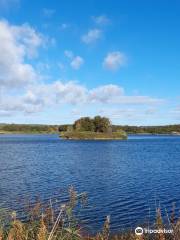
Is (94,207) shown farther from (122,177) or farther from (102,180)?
(122,177)

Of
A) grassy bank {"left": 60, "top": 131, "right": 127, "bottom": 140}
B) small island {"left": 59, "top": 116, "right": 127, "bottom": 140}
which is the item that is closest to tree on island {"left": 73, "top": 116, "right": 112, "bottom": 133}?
small island {"left": 59, "top": 116, "right": 127, "bottom": 140}

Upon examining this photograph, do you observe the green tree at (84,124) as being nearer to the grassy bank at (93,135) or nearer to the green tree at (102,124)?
the green tree at (102,124)

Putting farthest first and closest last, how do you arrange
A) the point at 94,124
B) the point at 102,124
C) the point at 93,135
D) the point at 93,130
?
the point at 93,130
the point at 94,124
the point at 102,124
the point at 93,135

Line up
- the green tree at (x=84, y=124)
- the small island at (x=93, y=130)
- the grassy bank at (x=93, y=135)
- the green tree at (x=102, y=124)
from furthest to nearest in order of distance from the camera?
the green tree at (x=84, y=124), the green tree at (x=102, y=124), the small island at (x=93, y=130), the grassy bank at (x=93, y=135)

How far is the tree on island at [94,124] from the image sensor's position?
175625 millimetres

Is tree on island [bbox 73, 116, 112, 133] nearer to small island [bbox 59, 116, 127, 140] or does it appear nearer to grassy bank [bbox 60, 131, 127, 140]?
small island [bbox 59, 116, 127, 140]

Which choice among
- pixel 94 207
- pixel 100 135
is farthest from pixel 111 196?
pixel 100 135

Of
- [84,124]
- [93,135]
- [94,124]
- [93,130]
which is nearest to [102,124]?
[94,124]

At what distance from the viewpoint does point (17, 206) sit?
2561 cm

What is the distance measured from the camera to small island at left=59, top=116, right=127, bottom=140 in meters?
175

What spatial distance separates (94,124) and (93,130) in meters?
3.44

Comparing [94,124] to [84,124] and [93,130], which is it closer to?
[93,130]

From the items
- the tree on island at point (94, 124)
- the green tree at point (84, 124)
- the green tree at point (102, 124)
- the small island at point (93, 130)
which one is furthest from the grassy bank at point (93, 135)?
the green tree at point (84, 124)

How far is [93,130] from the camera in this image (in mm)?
181250
